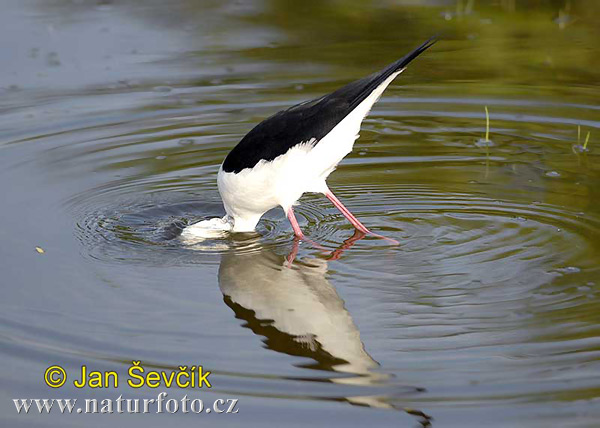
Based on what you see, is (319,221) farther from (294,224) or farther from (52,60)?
(52,60)

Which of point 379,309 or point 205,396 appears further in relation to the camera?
point 379,309

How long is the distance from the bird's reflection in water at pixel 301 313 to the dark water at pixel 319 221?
0.02 metres

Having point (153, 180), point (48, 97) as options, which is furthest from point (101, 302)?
point (48, 97)

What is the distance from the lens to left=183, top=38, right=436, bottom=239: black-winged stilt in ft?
19.7

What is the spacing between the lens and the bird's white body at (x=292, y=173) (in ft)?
20.1

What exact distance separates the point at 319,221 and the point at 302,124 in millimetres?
951

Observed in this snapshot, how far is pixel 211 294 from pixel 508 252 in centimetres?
171

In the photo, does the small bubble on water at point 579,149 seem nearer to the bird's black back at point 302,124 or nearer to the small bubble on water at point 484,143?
the small bubble on water at point 484,143

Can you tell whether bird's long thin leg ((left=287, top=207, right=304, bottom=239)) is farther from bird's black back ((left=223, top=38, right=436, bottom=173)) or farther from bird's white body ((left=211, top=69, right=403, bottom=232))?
bird's black back ((left=223, top=38, right=436, bottom=173))

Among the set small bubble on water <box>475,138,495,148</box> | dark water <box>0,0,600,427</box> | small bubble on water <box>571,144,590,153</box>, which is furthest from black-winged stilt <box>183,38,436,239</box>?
small bubble on water <box>571,144,590,153</box>

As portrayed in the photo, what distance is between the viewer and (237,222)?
656cm

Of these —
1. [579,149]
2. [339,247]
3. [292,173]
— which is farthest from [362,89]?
[579,149]

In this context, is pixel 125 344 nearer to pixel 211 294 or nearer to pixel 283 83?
pixel 211 294

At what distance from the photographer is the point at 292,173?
6207 millimetres
